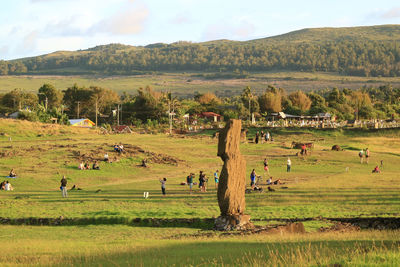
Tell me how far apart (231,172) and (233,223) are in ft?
6.90

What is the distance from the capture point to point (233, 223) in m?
23.0

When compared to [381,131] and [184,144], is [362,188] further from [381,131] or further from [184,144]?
[381,131]

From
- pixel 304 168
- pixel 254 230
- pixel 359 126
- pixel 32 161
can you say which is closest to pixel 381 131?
pixel 359 126

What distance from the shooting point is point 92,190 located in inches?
1476

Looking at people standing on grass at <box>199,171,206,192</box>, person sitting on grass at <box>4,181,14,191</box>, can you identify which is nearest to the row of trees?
person sitting on grass at <box>4,181,14,191</box>

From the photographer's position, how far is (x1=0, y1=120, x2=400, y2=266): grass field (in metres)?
14.1

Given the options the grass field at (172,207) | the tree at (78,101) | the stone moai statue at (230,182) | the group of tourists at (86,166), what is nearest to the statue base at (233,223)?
the stone moai statue at (230,182)

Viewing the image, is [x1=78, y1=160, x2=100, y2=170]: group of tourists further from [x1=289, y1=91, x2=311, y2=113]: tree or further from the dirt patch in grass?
[x1=289, y1=91, x2=311, y2=113]: tree

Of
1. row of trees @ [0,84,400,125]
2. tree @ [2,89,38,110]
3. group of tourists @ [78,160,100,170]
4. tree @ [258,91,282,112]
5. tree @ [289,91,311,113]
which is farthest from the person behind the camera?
tree @ [289,91,311,113]

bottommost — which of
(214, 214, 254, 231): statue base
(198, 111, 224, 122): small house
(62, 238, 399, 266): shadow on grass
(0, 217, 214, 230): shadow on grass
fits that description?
(198, 111, 224, 122): small house

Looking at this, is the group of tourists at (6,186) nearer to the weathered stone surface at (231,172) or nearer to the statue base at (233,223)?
the statue base at (233,223)

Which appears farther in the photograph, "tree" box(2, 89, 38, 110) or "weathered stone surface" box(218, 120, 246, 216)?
"tree" box(2, 89, 38, 110)

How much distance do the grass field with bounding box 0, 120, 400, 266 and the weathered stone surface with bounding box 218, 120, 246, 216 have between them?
1.81 metres

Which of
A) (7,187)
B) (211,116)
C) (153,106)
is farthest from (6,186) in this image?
(211,116)
